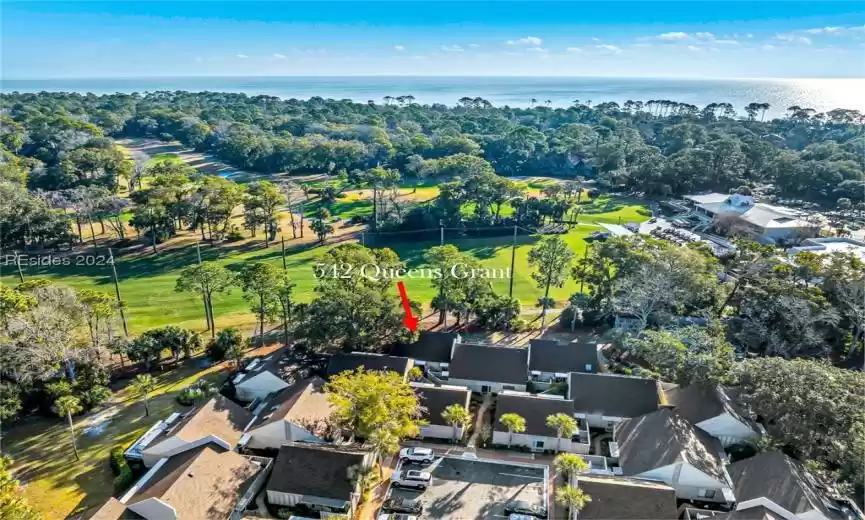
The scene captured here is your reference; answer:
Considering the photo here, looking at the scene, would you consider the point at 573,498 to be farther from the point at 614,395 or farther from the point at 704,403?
the point at 704,403

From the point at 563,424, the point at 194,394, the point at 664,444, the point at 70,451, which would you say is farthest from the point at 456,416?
the point at 70,451

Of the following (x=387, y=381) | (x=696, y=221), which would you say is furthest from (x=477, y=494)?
(x=696, y=221)

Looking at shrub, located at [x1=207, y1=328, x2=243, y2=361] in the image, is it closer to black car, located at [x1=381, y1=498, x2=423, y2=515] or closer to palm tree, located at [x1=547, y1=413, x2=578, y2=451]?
black car, located at [x1=381, y1=498, x2=423, y2=515]

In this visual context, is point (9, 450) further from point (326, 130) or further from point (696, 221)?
point (326, 130)

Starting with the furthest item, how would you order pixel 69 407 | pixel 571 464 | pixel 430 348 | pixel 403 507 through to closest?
pixel 430 348
pixel 69 407
pixel 403 507
pixel 571 464

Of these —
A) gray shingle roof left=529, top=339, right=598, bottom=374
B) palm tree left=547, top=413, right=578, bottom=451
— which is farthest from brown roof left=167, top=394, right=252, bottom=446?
gray shingle roof left=529, top=339, right=598, bottom=374

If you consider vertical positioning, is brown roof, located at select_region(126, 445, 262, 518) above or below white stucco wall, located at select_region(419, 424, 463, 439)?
above

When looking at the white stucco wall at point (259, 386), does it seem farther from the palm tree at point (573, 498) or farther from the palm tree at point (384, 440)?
the palm tree at point (573, 498)

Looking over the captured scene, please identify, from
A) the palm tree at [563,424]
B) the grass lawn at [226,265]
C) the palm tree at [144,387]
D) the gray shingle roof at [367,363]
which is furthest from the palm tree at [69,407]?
the palm tree at [563,424]
